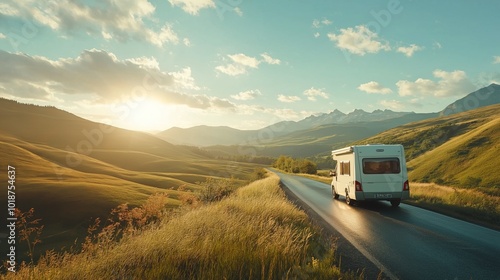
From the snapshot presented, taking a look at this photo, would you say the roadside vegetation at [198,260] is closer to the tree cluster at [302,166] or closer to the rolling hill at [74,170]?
the rolling hill at [74,170]

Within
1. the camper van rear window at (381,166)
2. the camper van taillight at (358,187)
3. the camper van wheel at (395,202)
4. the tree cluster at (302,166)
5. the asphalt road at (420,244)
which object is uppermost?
the camper van rear window at (381,166)

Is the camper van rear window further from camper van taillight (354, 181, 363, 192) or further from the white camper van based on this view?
camper van taillight (354, 181, 363, 192)

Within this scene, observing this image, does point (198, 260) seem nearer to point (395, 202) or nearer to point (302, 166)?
point (395, 202)

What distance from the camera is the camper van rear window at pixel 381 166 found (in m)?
16.1

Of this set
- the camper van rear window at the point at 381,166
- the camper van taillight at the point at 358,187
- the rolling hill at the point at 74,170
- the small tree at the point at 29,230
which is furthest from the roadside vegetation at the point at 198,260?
the camper van rear window at the point at 381,166

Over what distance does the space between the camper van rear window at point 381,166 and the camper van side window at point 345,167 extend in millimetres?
1197

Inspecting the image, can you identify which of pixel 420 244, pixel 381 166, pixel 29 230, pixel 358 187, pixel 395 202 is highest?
pixel 381 166

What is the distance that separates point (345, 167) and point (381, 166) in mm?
2401

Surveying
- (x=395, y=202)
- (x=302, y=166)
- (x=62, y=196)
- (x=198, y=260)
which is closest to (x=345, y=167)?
(x=395, y=202)

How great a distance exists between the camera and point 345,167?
59.9 feet

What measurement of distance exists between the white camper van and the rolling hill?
30.2 feet

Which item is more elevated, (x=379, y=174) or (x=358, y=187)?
(x=379, y=174)

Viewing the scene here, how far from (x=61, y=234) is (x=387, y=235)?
85.5 ft

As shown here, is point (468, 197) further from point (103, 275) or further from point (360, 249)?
point (103, 275)
